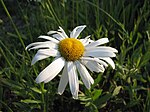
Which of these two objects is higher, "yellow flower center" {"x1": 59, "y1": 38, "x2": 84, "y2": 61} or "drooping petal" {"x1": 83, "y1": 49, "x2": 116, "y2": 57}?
"yellow flower center" {"x1": 59, "y1": 38, "x2": 84, "y2": 61}

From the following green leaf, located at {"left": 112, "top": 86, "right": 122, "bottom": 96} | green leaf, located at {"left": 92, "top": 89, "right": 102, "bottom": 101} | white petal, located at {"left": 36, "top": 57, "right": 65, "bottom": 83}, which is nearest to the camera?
white petal, located at {"left": 36, "top": 57, "right": 65, "bottom": 83}

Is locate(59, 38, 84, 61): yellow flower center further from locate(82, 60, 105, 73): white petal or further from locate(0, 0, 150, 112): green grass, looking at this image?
locate(0, 0, 150, 112): green grass

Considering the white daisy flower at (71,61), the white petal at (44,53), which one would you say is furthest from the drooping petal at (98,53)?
the white petal at (44,53)

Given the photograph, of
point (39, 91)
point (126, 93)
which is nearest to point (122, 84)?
point (126, 93)

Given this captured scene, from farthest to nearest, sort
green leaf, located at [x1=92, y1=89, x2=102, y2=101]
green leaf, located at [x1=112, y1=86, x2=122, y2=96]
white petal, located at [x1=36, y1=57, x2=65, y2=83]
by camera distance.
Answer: green leaf, located at [x1=112, y1=86, x2=122, y2=96] → green leaf, located at [x1=92, y1=89, x2=102, y2=101] → white petal, located at [x1=36, y1=57, x2=65, y2=83]

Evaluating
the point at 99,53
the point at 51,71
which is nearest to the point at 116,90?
the point at 99,53

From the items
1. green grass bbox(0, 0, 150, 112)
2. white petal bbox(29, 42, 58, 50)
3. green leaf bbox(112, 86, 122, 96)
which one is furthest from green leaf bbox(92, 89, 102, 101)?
white petal bbox(29, 42, 58, 50)

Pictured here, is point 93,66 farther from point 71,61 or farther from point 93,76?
point 93,76

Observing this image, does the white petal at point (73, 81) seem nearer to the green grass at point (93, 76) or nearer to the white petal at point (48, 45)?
the white petal at point (48, 45)
